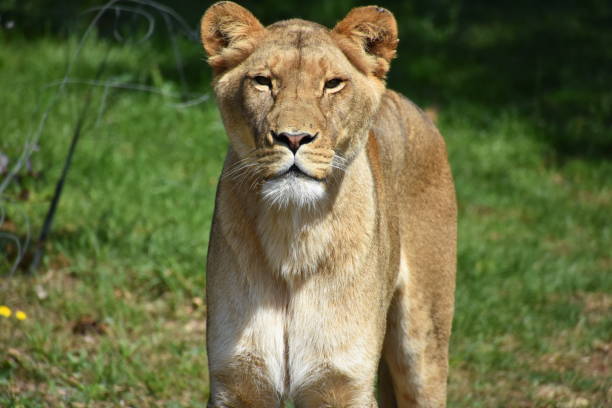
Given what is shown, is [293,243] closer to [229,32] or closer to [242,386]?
[242,386]

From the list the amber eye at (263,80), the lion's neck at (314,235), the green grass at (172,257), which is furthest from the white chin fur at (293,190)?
the green grass at (172,257)

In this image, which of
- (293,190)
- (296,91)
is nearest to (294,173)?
(293,190)

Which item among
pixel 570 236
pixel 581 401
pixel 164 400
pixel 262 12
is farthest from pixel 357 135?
pixel 262 12

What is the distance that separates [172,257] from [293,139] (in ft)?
8.18

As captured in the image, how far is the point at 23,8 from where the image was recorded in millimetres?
8078

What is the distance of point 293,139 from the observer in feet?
8.31

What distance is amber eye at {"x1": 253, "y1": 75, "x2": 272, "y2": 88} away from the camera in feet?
9.01

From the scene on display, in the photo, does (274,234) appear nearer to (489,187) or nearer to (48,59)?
(489,187)

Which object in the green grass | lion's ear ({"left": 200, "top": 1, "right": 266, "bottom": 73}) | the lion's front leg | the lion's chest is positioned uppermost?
lion's ear ({"left": 200, "top": 1, "right": 266, "bottom": 73})

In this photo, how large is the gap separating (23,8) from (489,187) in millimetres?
4131

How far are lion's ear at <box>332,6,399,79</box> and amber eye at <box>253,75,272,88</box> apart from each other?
1.00 feet

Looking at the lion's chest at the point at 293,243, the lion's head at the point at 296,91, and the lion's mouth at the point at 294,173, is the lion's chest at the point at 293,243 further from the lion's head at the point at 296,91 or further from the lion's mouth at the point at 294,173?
the lion's mouth at the point at 294,173

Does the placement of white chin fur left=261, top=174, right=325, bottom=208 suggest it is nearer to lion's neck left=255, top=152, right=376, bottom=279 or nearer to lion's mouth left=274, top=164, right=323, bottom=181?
lion's mouth left=274, top=164, right=323, bottom=181

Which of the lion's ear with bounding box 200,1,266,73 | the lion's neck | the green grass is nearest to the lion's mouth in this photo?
the lion's neck
